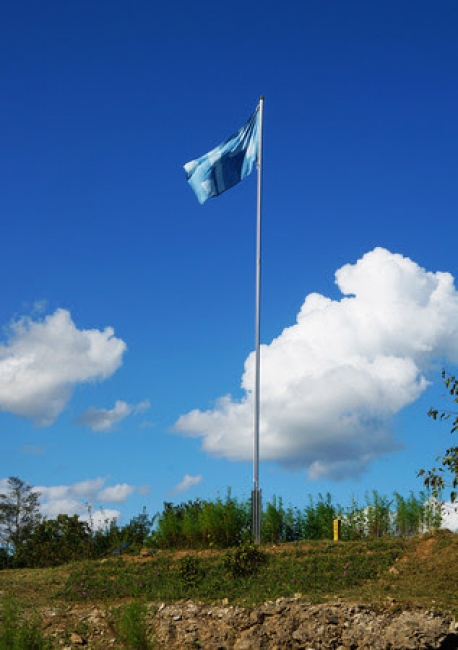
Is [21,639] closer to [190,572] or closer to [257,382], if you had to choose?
[190,572]

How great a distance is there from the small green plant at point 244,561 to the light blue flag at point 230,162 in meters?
9.86

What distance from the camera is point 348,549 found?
Answer: 599 inches

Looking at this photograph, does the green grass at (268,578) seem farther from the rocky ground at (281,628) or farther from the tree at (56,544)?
the tree at (56,544)

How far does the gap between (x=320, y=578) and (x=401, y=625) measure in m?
2.96

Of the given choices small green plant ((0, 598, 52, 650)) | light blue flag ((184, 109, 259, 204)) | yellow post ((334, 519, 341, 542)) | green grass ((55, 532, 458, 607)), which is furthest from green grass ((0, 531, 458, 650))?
light blue flag ((184, 109, 259, 204))

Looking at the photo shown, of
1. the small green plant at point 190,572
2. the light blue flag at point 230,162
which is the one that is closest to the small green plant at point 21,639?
the small green plant at point 190,572

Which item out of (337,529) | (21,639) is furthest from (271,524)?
(21,639)

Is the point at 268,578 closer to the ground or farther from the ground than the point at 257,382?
closer to the ground

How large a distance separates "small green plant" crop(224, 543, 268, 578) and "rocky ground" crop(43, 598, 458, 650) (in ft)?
4.73

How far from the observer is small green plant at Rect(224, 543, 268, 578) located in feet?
47.1

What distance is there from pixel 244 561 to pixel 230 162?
10.7 m

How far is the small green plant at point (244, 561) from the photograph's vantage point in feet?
47.1

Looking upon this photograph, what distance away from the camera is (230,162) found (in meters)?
20.7

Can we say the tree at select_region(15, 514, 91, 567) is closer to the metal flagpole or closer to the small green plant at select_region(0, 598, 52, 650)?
the metal flagpole
